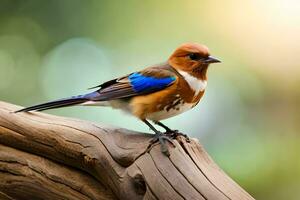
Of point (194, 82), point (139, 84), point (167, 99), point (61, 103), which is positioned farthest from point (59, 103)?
point (194, 82)

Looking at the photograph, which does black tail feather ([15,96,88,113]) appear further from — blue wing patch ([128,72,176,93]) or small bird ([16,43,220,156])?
blue wing patch ([128,72,176,93])

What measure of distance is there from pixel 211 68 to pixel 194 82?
2.75 feet

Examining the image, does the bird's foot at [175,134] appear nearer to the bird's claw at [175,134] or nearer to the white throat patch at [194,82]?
the bird's claw at [175,134]

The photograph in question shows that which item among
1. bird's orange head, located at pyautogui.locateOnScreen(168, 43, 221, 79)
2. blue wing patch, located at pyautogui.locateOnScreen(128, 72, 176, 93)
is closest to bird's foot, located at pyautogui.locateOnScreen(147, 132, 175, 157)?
blue wing patch, located at pyautogui.locateOnScreen(128, 72, 176, 93)

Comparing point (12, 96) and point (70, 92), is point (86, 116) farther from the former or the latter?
point (12, 96)

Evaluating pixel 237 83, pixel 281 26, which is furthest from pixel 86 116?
pixel 281 26

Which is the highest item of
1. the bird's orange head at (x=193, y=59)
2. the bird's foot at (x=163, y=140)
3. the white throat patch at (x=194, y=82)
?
the bird's orange head at (x=193, y=59)

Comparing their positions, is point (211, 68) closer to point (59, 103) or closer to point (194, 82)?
point (194, 82)

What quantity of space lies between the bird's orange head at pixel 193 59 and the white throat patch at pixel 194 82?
0.02 metres

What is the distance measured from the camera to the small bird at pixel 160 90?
2748 millimetres

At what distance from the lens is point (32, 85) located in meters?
3.79

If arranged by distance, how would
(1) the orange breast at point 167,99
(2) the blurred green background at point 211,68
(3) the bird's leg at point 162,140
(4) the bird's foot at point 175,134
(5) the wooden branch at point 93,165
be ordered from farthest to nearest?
(2) the blurred green background at point 211,68 < (1) the orange breast at point 167,99 < (4) the bird's foot at point 175,134 < (3) the bird's leg at point 162,140 < (5) the wooden branch at point 93,165

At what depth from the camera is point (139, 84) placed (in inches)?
111

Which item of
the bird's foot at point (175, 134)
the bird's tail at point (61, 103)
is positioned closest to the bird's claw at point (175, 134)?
the bird's foot at point (175, 134)
